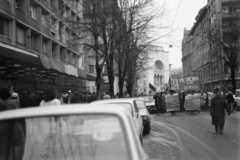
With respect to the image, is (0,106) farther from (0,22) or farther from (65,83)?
(65,83)

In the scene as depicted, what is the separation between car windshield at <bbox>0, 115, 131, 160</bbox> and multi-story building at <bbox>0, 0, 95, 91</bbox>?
12.9 m

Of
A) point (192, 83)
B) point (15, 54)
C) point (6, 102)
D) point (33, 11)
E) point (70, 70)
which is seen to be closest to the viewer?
point (6, 102)

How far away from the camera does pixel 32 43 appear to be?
2580 cm

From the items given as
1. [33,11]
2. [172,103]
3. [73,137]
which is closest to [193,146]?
[73,137]

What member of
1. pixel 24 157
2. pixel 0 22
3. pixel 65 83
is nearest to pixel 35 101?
pixel 0 22

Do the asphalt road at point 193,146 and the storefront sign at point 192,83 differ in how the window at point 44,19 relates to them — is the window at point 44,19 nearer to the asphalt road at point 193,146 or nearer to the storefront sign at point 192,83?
the storefront sign at point 192,83

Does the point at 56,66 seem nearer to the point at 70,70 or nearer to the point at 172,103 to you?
the point at 70,70

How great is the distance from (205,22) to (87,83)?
1066 inches

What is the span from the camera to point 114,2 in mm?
20828

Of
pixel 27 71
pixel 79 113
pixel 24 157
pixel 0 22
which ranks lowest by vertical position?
pixel 24 157

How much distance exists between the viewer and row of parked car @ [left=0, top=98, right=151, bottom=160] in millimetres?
2906

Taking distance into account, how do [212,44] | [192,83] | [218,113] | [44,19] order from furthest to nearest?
[212,44]
[192,83]
[44,19]
[218,113]

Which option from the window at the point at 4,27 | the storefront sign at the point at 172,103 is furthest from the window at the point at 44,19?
the storefront sign at the point at 172,103

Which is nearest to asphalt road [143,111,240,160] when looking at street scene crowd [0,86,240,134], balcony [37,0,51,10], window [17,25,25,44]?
street scene crowd [0,86,240,134]
